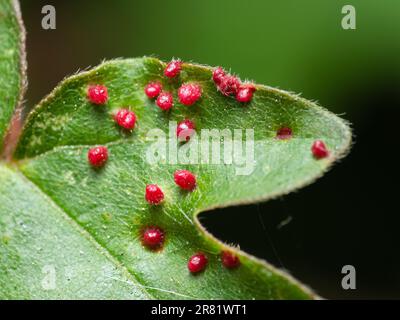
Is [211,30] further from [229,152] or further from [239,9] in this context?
[229,152]

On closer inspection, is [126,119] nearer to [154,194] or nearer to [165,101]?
[165,101]

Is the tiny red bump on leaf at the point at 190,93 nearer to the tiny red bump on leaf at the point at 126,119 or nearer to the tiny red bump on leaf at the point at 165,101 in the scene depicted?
the tiny red bump on leaf at the point at 165,101

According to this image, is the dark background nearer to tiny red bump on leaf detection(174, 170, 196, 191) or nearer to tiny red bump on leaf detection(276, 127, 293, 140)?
tiny red bump on leaf detection(174, 170, 196, 191)

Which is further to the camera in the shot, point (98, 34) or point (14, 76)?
point (98, 34)

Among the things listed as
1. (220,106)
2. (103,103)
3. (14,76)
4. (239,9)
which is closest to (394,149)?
(239,9)

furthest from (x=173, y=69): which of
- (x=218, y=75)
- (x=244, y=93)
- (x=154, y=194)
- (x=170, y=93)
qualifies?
(x=154, y=194)
